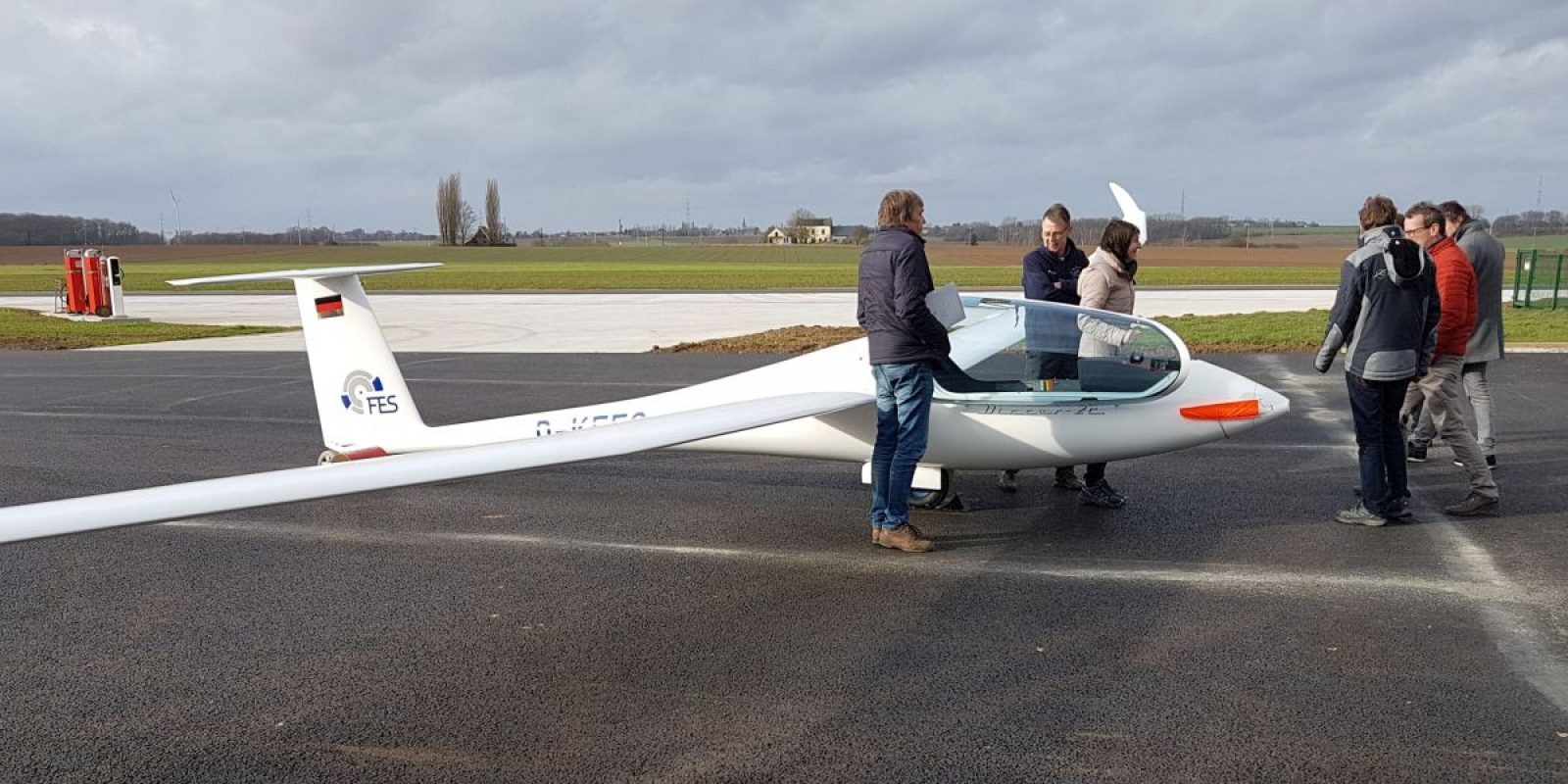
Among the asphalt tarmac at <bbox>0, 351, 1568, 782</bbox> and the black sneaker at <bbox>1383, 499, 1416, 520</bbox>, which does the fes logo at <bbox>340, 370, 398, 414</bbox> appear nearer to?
the asphalt tarmac at <bbox>0, 351, 1568, 782</bbox>

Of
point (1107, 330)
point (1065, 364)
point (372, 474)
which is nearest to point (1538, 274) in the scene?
point (1107, 330)

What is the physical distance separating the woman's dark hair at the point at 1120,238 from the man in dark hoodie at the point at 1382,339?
1391 mm

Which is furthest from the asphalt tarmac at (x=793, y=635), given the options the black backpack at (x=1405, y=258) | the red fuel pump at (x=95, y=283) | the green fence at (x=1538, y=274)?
the red fuel pump at (x=95, y=283)

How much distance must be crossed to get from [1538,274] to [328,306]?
2917 cm

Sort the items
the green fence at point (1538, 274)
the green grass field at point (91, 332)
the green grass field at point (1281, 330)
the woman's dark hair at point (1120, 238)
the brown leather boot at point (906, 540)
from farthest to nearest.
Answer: the green fence at point (1538, 274) → the green grass field at point (91, 332) → the green grass field at point (1281, 330) → the woman's dark hair at point (1120, 238) → the brown leather boot at point (906, 540)

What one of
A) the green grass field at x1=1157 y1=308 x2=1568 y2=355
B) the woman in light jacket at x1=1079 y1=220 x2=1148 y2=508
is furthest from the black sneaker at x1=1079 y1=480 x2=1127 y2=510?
the green grass field at x1=1157 y1=308 x2=1568 y2=355

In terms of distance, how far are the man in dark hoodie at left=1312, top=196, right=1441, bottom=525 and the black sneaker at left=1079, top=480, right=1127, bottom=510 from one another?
135 cm

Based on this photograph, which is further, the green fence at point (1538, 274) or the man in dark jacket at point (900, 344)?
the green fence at point (1538, 274)

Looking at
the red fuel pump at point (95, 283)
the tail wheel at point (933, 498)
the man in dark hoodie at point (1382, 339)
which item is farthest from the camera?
the red fuel pump at point (95, 283)

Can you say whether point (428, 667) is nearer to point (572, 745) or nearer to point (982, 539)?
point (572, 745)

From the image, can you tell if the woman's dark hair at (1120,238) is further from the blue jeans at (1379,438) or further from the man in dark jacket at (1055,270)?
the blue jeans at (1379,438)

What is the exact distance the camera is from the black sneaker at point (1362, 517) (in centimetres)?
682

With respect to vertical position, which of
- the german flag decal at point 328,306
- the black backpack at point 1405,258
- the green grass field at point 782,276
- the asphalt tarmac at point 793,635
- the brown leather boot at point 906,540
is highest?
the black backpack at point 1405,258

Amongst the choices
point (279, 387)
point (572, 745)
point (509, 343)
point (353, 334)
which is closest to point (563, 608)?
point (572, 745)
